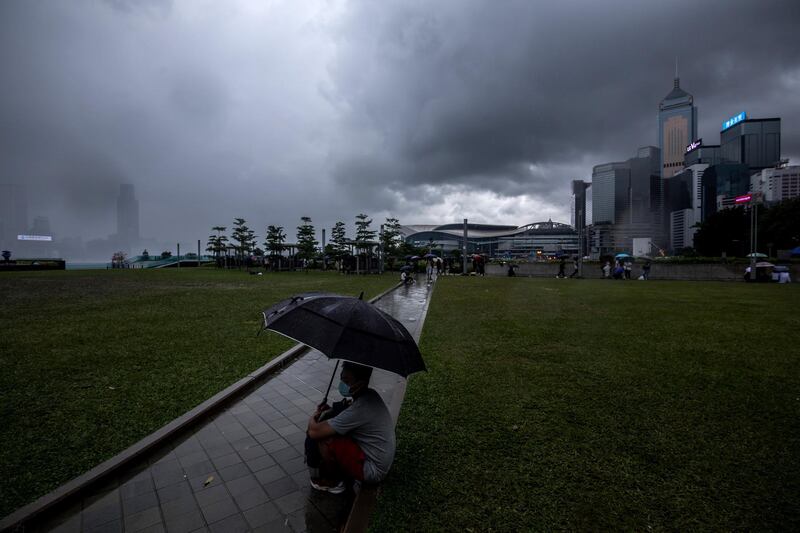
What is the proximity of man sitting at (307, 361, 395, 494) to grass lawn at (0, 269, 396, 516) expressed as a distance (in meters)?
2.12

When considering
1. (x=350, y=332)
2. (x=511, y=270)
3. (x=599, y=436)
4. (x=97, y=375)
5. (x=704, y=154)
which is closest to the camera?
(x=350, y=332)

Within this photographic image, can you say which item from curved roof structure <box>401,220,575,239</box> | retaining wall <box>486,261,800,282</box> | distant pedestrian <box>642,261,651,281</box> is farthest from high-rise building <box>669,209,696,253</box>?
distant pedestrian <box>642,261,651,281</box>

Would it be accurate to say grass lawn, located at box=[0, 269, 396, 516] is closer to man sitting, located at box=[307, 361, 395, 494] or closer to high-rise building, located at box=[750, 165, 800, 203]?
man sitting, located at box=[307, 361, 395, 494]

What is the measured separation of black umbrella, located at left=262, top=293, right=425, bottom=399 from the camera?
2311mm

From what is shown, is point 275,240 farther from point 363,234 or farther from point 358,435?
point 358,435

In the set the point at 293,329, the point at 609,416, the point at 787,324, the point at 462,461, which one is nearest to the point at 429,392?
the point at 462,461

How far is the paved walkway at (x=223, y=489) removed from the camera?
2.54 metres

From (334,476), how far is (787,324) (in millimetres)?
12040

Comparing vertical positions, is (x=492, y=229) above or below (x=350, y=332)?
above

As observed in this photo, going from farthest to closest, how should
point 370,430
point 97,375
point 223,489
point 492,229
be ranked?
point 492,229 < point 97,375 < point 223,489 < point 370,430

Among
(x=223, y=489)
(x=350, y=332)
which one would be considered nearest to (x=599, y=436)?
(x=350, y=332)

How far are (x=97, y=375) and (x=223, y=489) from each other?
3585 millimetres

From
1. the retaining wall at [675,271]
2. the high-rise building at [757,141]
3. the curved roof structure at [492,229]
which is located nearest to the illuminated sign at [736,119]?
the high-rise building at [757,141]

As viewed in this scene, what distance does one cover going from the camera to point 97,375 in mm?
5082
